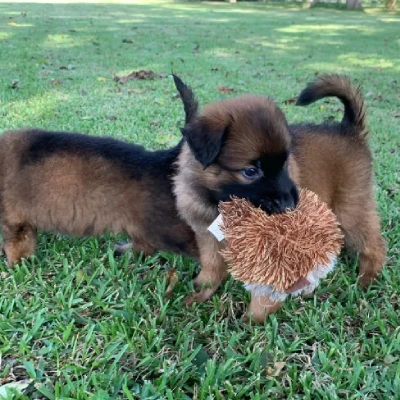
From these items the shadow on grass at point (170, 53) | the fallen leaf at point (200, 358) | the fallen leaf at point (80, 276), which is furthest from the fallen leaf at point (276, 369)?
the shadow on grass at point (170, 53)

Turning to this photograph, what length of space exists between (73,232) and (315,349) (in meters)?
1.47

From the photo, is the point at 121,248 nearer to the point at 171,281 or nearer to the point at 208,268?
Answer: the point at 171,281

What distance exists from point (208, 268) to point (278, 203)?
2.09 feet

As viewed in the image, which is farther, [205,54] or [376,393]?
[205,54]

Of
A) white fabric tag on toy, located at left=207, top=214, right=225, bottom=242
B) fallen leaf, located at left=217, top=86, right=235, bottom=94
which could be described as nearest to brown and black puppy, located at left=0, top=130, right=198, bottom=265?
white fabric tag on toy, located at left=207, top=214, right=225, bottom=242

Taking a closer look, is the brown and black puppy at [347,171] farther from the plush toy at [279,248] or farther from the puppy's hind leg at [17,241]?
the puppy's hind leg at [17,241]

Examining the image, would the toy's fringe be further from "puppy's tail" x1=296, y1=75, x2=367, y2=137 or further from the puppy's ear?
"puppy's tail" x1=296, y1=75, x2=367, y2=137

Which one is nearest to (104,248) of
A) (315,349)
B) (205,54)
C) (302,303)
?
(302,303)

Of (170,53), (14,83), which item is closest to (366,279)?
(14,83)

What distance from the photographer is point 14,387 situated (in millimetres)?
1765

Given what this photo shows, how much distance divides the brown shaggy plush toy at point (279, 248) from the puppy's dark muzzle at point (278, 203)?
29 mm

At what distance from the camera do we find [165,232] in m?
2.70

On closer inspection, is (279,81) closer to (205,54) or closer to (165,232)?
(205,54)

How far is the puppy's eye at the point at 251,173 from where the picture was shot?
83.9 inches
